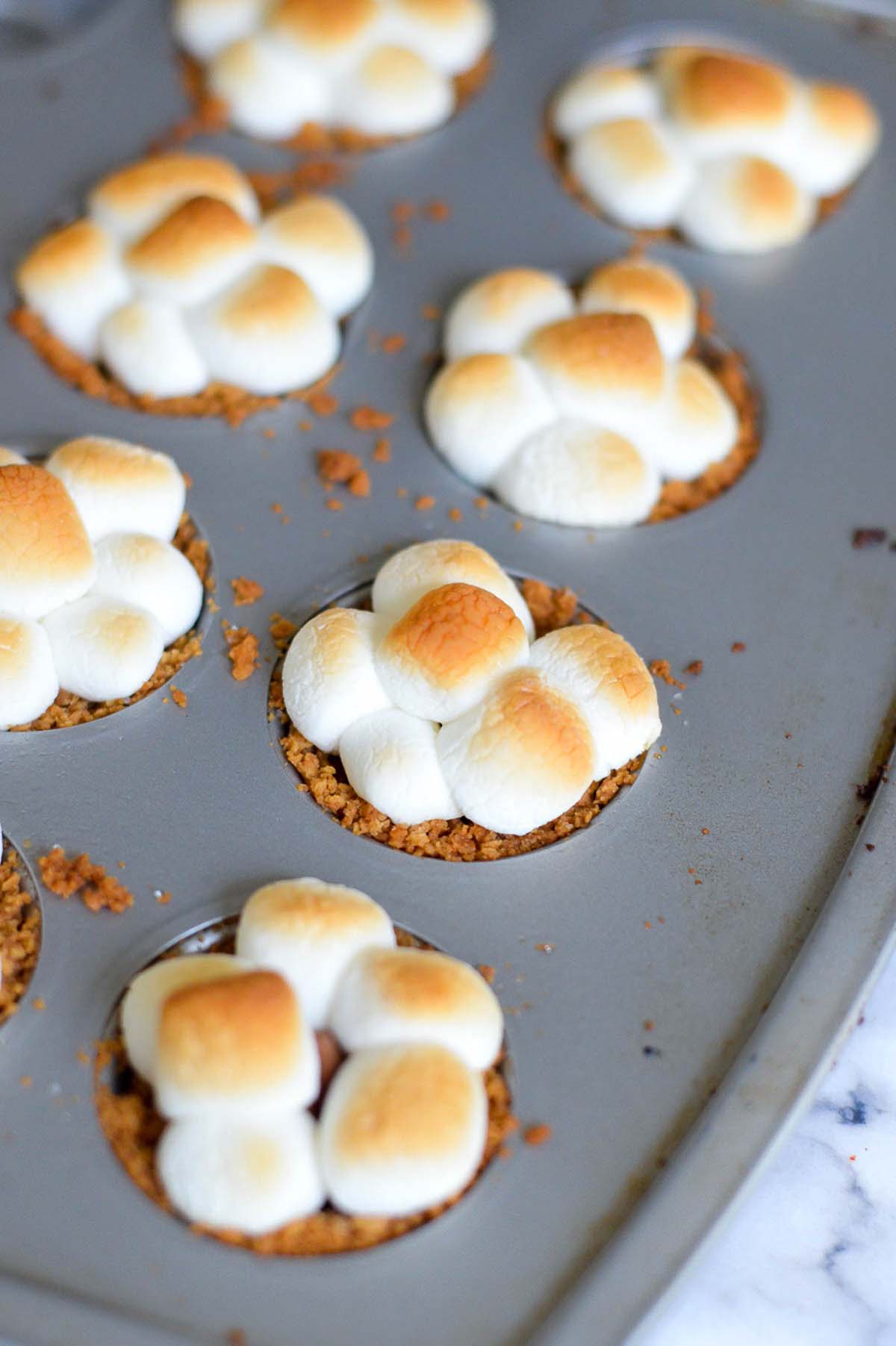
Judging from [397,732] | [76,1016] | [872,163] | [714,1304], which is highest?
[872,163]

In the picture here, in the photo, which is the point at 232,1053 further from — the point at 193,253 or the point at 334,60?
the point at 334,60

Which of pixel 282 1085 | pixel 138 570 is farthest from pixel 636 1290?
pixel 138 570

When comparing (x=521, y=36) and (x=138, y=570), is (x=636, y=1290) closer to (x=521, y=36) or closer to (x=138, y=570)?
(x=138, y=570)

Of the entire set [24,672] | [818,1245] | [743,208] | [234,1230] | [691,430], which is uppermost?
[743,208]

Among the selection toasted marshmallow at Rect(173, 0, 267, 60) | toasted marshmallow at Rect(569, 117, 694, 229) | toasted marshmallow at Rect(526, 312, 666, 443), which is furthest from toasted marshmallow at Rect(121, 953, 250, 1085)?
toasted marshmallow at Rect(173, 0, 267, 60)

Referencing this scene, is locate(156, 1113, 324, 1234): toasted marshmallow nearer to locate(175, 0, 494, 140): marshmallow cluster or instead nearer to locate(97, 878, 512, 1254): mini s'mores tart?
locate(97, 878, 512, 1254): mini s'mores tart

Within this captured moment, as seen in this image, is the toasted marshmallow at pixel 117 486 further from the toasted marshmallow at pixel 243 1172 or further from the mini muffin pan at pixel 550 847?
the toasted marshmallow at pixel 243 1172

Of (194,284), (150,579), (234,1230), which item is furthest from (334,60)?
(234,1230)
